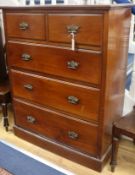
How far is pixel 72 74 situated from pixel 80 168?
28.9 inches

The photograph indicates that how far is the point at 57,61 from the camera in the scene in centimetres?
159

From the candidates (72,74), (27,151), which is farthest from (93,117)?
(27,151)

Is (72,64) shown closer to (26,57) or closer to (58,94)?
(58,94)

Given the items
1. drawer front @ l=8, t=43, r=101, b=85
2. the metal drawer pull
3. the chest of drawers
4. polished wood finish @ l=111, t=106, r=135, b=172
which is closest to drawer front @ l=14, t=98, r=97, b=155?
the chest of drawers

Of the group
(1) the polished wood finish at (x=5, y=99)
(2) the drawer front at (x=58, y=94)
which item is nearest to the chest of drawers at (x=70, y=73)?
(2) the drawer front at (x=58, y=94)

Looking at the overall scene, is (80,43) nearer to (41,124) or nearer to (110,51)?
(110,51)

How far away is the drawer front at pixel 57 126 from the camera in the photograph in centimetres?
166

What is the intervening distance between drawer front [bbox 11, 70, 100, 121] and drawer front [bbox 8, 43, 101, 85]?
7 cm

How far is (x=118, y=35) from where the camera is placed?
149cm

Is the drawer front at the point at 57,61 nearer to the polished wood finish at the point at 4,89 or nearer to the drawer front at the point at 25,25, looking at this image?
the drawer front at the point at 25,25

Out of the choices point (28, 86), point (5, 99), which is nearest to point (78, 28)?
point (28, 86)

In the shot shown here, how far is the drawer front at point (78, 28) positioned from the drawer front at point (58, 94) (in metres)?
0.31

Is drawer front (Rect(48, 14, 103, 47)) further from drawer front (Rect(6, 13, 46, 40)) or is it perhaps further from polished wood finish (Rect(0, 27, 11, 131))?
polished wood finish (Rect(0, 27, 11, 131))

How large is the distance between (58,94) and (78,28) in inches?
20.2
